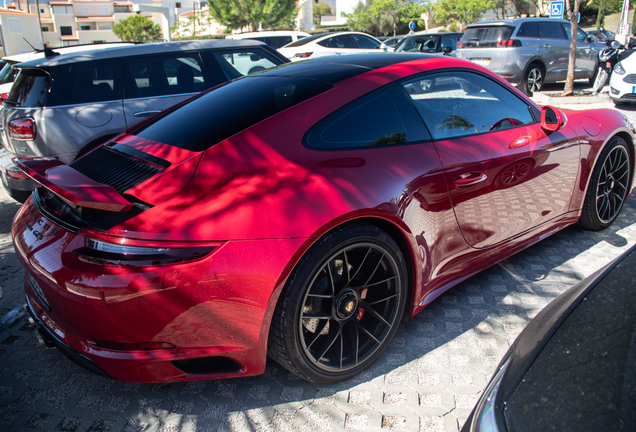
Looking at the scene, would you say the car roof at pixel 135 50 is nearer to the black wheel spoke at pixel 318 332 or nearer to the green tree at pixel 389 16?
the black wheel spoke at pixel 318 332

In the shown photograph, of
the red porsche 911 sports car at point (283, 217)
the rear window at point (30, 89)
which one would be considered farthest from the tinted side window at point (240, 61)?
the red porsche 911 sports car at point (283, 217)

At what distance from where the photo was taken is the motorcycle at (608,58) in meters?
10.9

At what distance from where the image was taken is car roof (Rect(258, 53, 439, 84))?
8.45ft

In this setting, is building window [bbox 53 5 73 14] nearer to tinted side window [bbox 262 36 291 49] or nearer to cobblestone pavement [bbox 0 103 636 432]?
tinted side window [bbox 262 36 291 49]

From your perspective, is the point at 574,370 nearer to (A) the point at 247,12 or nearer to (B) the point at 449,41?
(B) the point at 449,41

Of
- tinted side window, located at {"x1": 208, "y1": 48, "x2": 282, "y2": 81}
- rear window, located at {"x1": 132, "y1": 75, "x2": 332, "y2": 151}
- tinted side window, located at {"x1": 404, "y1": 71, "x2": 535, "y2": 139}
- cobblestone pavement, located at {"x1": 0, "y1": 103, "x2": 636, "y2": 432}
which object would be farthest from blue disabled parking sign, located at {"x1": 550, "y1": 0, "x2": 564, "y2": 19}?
rear window, located at {"x1": 132, "y1": 75, "x2": 332, "y2": 151}

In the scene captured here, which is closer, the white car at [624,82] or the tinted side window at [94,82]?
the tinted side window at [94,82]

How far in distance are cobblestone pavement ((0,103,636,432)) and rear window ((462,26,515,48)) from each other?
10.1 metres

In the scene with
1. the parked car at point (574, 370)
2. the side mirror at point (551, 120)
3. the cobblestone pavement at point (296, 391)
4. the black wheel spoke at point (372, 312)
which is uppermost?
the side mirror at point (551, 120)

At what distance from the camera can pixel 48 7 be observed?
88.1 metres

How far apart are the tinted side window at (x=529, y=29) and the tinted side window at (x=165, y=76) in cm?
911

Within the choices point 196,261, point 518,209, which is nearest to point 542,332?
point 196,261

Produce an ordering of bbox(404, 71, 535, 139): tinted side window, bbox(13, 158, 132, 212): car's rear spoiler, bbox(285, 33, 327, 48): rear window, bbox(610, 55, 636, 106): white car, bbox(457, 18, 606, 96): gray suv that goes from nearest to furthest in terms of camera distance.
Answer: bbox(13, 158, 132, 212): car's rear spoiler → bbox(404, 71, 535, 139): tinted side window → bbox(610, 55, 636, 106): white car → bbox(457, 18, 606, 96): gray suv → bbox(285, 33, 327, 48): rear window

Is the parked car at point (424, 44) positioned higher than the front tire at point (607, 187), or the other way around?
the parked car at point (424, 44)
